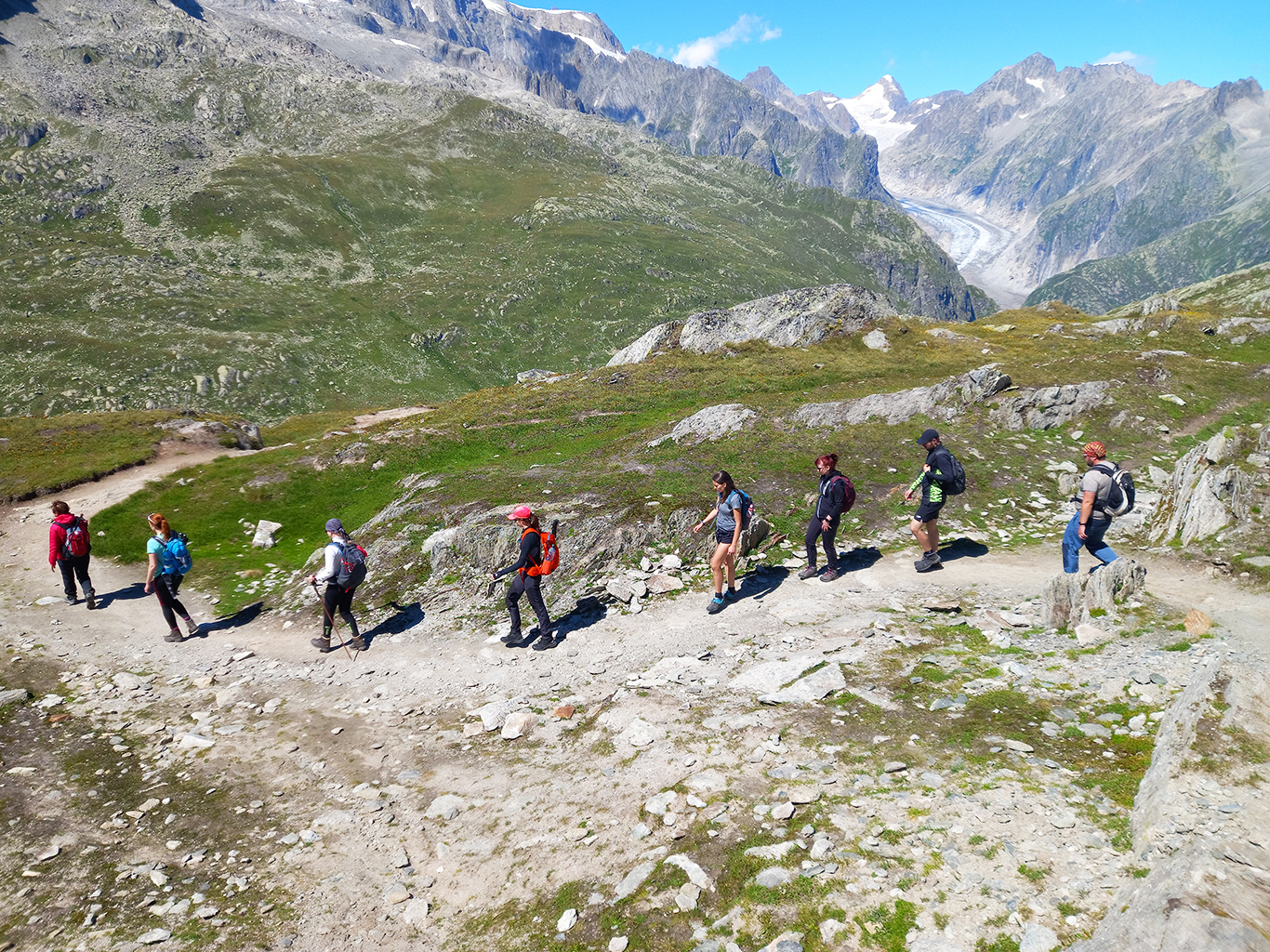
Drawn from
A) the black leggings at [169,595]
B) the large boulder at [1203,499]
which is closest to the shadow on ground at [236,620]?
the black leggings at [169,595]

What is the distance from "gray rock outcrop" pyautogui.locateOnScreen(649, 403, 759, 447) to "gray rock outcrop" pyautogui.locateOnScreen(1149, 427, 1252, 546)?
16.9 meters

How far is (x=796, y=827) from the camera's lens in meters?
7.77

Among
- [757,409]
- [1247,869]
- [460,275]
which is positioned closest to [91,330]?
[460,275]

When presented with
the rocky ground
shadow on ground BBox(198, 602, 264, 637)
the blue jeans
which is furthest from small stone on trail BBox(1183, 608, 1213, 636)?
shadow on ground BBox(198, 602, 264, 637)

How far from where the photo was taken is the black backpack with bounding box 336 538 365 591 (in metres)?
16.2

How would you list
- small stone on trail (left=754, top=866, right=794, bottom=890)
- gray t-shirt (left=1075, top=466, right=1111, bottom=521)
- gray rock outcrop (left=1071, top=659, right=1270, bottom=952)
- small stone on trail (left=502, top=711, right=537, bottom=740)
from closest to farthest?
1. gray rock outcrop (left=1071, top=659, right=1270, bottom=952)
2. small stone on trail (left=754, top=866, right=794, bottom=890)
3. small stone on trail (left=502, top=711, right=537, bottom=740)
4. gray t-shirt (left=1075, top=466, right=1111, bottom=521)

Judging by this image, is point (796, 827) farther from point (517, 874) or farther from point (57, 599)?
point (57, 599)

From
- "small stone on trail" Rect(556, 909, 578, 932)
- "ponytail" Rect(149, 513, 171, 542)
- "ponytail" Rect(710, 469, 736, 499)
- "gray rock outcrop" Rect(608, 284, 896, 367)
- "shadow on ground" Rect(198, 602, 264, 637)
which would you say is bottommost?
"shadow on ground" Rect(198, 602, 264, 637)

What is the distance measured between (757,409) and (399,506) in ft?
64.5

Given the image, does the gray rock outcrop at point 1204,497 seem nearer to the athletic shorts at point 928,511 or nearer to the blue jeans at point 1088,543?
the blue jeans at point 1088,543

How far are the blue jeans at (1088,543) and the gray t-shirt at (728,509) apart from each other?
309 inches

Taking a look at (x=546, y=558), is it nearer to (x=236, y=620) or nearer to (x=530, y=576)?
(x=530, y=576)

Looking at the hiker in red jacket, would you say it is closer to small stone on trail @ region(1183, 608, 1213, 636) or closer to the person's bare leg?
the person's bare leg

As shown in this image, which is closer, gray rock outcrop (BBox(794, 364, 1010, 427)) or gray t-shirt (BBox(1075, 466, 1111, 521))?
gray t-shirt (BBox(1075, 466, 1111, 521))
